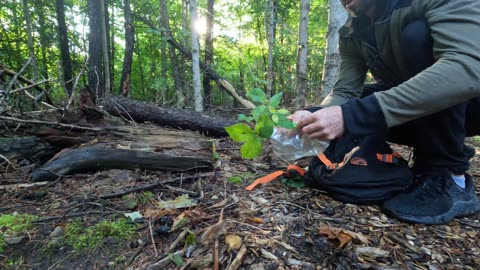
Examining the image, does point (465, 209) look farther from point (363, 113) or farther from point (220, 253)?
point (220, 253)

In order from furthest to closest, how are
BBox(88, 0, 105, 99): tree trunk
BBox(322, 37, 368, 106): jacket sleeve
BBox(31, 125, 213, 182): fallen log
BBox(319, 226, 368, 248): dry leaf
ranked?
BBox(88, 0, 105, 99): tree trunk → BBox(322, 37, 368, 106): jacket sleeve → BBox(31, 125, 213, 182): fallen log → BBox(319, 226, 368, 248): dry leaf

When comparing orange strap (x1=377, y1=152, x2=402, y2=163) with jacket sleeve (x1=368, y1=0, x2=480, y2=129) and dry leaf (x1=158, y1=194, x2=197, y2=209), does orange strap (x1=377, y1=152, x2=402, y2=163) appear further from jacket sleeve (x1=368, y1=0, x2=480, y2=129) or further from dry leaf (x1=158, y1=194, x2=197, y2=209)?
dry leaf (x1=158, y1=194, x2=197, y2=209)

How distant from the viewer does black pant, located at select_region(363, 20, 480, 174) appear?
4.67 ft

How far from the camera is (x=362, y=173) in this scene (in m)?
1.47

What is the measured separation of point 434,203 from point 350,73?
109 cm

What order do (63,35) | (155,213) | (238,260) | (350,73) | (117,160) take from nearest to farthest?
(238,260), (155,213), (117,160), (350,73), (63,35)

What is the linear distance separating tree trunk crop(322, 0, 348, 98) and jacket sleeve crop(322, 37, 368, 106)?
3259 mm

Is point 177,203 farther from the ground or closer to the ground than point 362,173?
closer to the ground

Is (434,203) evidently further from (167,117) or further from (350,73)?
(167,117)

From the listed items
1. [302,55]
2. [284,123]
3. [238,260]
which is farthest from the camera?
[302,55]

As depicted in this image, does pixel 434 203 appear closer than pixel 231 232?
No

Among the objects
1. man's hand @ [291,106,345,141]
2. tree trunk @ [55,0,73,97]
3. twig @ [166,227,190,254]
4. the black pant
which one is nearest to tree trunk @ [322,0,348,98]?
the black pant

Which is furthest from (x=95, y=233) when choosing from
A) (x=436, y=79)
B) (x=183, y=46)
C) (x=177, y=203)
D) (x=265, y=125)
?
(x=183, y=46)

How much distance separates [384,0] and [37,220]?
7.19 ft
